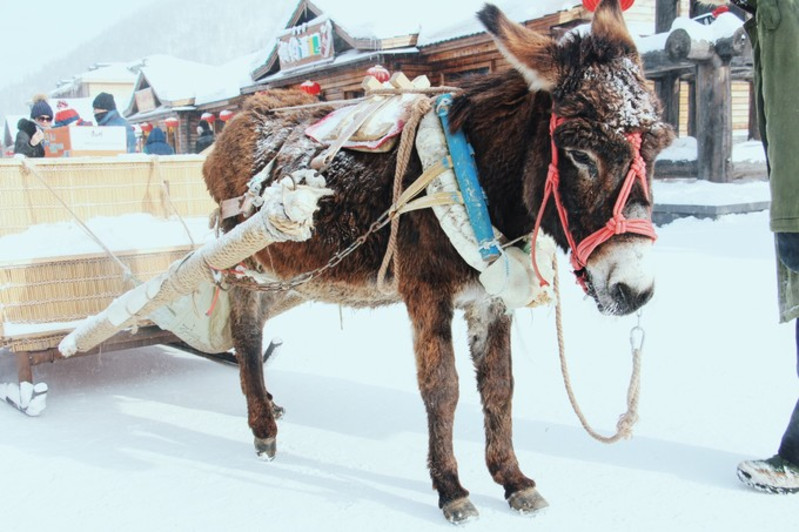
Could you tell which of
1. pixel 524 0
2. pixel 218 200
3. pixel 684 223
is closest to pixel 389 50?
pixel 524 0

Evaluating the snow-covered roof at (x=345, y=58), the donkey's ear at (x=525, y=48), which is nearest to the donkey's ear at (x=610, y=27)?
the donkey's ear at (x=525, y=48)

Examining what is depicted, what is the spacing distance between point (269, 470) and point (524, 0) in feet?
34.9

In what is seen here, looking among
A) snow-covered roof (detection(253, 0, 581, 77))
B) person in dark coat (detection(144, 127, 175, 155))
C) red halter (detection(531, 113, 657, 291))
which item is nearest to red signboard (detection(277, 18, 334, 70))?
snow-covered roof (detection(253, 0, 581, 77))

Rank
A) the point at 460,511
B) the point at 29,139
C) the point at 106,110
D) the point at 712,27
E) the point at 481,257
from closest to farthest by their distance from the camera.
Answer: the point at 481,257 < the point at 460,511 < the point at 29,139 < the point at 106,110 < the point at 712,27

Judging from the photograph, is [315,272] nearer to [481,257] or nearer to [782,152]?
[481,257]

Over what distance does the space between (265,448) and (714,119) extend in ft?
29.9

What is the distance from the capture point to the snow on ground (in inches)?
111

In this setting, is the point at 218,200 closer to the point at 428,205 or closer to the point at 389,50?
the point at 428,205

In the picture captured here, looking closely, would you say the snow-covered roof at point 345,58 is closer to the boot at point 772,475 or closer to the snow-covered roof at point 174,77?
the snow-covered roof at point 174,77

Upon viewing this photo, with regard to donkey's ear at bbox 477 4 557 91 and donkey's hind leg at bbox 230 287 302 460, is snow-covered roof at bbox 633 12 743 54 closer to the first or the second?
donkey's hind leg at bbox 230 287 302 460

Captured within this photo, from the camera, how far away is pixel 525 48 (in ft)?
7.93

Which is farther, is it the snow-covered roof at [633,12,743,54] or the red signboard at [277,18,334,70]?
the red signboard at [277,18,334,70]

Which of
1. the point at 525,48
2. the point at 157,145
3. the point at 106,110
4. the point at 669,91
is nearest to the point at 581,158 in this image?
the point at 525,48

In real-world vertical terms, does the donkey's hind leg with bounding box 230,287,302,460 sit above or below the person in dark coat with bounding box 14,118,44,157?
below
